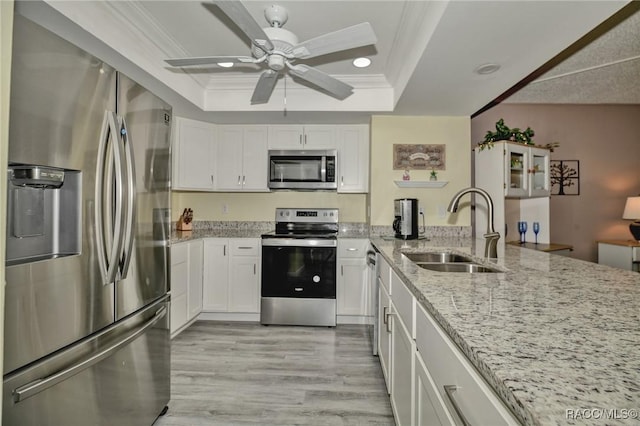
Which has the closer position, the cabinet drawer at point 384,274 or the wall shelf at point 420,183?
the cabinet drawer at point 384,274

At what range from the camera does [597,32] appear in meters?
2.47

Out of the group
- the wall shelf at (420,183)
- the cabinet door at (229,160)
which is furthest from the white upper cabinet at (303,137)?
the wall shelf at (420,183)

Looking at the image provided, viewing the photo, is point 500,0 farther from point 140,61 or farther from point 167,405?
point 167,405

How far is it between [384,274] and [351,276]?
1117 mm

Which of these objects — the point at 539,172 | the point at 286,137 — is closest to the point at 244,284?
the point at 286,137

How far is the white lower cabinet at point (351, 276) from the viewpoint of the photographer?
10.5 feet

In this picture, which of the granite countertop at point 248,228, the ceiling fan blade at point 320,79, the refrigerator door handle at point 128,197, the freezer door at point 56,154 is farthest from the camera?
the granite countertop at point 248,228

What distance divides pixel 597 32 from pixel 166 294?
12.2 ft

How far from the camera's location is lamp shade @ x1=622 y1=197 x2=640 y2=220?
372cm

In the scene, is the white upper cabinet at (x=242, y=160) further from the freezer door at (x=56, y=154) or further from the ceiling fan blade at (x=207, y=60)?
the freezer door at (x=56, y=154)

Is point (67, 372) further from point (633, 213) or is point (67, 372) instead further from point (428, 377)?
point (633, 213)

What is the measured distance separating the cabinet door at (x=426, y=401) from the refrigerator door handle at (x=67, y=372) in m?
1.23

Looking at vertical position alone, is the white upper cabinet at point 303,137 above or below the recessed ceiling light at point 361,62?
below

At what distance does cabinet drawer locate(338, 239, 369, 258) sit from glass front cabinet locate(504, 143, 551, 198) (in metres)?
1.49
